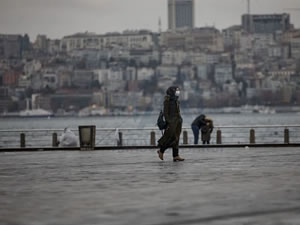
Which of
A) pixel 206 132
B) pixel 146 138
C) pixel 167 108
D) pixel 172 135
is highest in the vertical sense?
pixel 167 108

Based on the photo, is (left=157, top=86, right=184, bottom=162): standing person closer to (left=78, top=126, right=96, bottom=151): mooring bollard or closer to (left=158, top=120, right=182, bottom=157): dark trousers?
(left=158, top=120, right=182, bottom=157): dark trousers

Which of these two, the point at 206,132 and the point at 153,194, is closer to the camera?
the point at 153,194

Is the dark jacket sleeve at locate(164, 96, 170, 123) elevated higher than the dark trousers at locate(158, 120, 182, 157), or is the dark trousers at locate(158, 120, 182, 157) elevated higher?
the dark jacket sleeve at locate(164, 96, 170, 123)

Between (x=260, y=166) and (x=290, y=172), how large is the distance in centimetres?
206

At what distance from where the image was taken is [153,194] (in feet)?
37.4

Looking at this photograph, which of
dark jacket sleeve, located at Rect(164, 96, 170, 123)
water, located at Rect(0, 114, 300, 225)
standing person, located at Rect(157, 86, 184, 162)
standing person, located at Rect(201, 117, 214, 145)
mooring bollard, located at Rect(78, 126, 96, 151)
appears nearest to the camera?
water, located at Rect(0, 114, 300, 225)

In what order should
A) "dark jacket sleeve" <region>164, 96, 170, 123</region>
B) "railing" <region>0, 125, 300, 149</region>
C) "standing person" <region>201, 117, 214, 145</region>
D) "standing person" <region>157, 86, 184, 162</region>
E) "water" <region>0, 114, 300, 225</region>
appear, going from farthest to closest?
1. "standing person" <region>201, 117, 214, 145</region>
2. "railing" <region>0, 125, 300, 149</region>
3. "standing person" <region>157, 86, 184, 162</region>
4. "dark jacket sleeve" <region>164, 96, 170, 123</region>
5. "water" <region>0, 114, 300, 225</region>

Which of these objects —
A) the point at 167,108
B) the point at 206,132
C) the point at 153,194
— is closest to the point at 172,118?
the point at 167,108

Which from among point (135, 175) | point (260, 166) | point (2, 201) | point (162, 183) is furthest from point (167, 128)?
point (2, 201)

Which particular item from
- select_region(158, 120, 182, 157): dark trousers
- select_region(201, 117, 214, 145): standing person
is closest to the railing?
select_region(201, 117, 214, 145): standing person

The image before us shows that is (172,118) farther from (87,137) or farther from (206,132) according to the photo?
(206,132)

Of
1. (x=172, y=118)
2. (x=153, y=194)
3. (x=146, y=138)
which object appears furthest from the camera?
(x=146, y=138)

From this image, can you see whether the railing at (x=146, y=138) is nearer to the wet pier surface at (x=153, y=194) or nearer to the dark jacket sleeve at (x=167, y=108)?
the dark jacket sleeve at (x=167, y=108)

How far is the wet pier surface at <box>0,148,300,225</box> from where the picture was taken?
909cm
